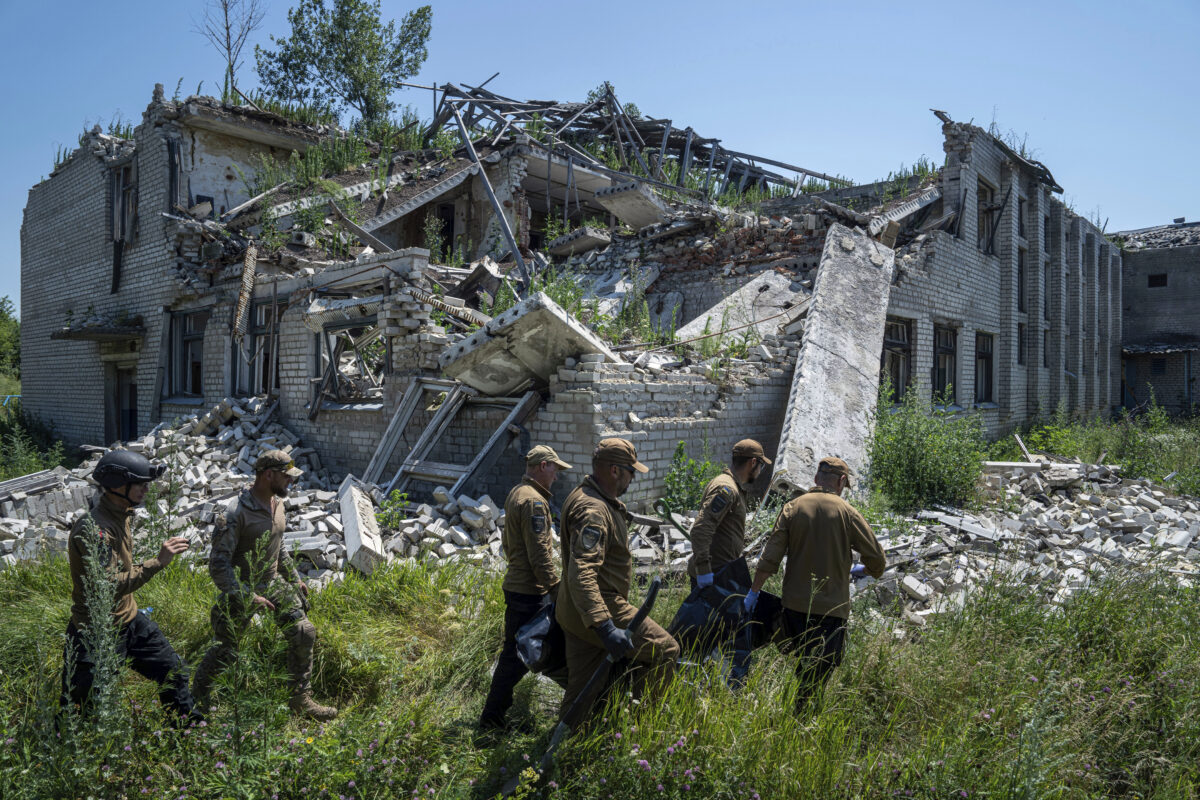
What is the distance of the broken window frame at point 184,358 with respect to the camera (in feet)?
44.6

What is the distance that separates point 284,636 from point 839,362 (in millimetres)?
7488

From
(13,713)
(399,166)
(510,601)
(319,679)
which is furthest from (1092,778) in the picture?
(399,166)

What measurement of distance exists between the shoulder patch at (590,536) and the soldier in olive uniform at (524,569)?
0.46 metres

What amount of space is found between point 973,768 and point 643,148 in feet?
60.0

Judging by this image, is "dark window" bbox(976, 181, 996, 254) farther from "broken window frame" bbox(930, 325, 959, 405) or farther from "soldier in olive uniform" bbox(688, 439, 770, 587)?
"soldier in olive uniform" bbox(688, 439, 770, 587)

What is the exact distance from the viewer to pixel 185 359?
13.8 metres

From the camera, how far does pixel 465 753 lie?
11.1ft

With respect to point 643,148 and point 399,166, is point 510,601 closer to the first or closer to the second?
point 399,166

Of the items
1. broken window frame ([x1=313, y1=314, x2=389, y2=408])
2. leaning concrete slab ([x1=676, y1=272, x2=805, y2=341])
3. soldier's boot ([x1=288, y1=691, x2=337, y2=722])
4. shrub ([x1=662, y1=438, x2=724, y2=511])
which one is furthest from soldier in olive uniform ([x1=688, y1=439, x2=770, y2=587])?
broken window frame ([x1=313, y1=314, x2=389, y2=408])

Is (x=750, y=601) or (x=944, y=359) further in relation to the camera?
(x=944, y=359)

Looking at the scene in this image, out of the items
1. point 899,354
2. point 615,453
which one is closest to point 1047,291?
point 899,354

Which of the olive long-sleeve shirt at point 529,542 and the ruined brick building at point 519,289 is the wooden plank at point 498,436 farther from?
the olive long-sleeve shirt at point 529,542

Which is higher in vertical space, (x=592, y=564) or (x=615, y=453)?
(x=615, y=453)

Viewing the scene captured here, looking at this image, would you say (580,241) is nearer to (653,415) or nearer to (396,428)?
(396,428)
